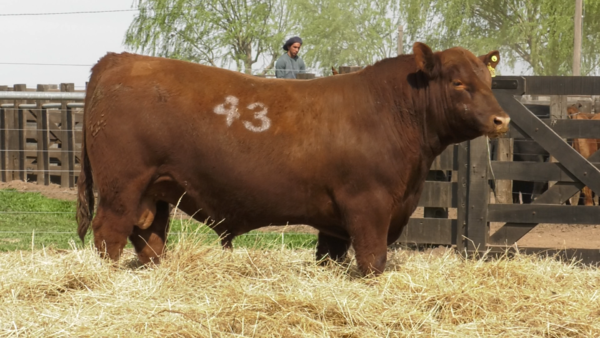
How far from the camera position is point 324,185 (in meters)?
5.30

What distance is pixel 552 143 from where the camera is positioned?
22.8ft

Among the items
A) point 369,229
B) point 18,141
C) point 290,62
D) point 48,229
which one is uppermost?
point 290,62

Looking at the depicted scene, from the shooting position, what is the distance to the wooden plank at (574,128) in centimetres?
713

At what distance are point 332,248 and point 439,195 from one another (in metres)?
1.92

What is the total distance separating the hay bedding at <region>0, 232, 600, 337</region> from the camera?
4.12 metres

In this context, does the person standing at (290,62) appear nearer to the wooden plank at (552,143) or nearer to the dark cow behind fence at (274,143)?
the wooden plank at (552,143)

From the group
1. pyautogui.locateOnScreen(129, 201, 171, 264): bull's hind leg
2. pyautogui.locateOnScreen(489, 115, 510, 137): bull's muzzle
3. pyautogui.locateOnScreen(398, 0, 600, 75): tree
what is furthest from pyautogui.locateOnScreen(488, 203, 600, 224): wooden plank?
pyautogui.locateOnScreen(398, 0, 600, 75): tree

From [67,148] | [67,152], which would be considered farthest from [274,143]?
[67,148]

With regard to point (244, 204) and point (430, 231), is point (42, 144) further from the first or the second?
point (244, 204)

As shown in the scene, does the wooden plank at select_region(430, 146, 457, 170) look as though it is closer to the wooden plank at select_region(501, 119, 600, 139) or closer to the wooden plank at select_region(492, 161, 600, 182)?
the wooden plank at select_region(492, 161, 600, 182)

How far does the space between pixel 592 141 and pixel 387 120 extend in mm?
7183

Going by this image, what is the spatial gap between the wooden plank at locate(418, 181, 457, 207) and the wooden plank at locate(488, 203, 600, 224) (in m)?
0.38

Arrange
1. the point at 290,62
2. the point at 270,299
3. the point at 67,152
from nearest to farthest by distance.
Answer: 1. the point at 270,299
2. the point at 290,62
3. the point at 67,152

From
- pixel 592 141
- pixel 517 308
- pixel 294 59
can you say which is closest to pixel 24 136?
pixel 294 59
